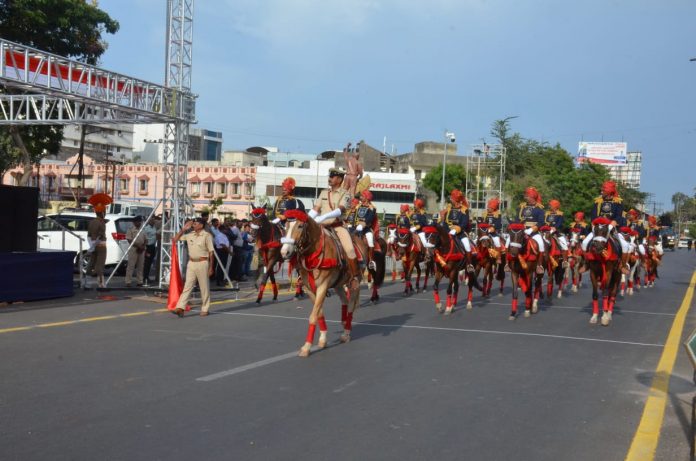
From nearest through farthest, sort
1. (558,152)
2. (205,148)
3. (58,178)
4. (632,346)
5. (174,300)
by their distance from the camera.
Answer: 1. (632,346)
2. (174,300)
3. (58,178)
4. (558,152)
5. (205,148)

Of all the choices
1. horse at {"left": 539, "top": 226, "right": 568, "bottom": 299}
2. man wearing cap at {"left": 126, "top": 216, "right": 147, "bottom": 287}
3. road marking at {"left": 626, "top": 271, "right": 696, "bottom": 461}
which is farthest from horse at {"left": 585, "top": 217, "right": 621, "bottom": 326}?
man wearing cap at {"left": 126, "top": 216, "right": 147, "bottom": 287}

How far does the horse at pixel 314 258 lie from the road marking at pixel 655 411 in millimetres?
4334

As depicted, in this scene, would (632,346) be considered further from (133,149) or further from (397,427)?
(133,149)

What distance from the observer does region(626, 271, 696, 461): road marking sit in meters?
6.21

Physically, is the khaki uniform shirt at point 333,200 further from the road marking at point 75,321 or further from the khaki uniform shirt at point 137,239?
the khaki uniform shirt at point 137,239

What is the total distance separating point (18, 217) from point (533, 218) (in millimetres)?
11204

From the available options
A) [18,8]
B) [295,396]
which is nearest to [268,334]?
[295,396]

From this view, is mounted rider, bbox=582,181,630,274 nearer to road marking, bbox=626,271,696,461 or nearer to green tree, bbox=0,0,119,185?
road marking, bbox=626,271,696,461

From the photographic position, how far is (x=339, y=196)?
1098 cm

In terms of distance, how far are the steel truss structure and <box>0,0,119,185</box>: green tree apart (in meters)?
7.11

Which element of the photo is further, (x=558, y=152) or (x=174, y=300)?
(x=558, y=152)

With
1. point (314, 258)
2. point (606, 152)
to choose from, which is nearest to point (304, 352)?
point (314, 258)

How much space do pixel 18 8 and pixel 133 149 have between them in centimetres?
5801

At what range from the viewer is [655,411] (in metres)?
7.54
